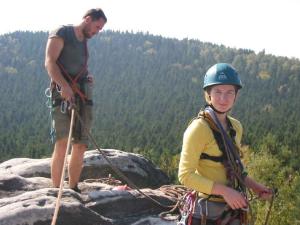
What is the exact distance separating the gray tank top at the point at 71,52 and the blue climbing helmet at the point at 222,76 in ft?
11.1

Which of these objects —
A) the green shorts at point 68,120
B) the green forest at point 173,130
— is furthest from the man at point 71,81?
the green forest at point 173,130

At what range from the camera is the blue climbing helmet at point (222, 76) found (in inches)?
167

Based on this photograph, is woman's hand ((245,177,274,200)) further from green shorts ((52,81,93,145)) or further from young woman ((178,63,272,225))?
green shorts ((52,81,93,145))

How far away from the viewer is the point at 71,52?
285 inches

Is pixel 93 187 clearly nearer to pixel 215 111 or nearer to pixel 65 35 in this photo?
pixel 65 35

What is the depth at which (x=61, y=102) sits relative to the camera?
7.30 m

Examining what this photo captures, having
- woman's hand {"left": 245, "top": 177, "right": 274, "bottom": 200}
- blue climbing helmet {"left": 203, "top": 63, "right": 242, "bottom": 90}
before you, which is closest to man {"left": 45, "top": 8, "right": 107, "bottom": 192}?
blue climbing helmet {"left": 203, "top": 63, "right": 242, "bottom": 90}

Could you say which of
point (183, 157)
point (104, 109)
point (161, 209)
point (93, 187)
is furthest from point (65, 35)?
point (104, 109)

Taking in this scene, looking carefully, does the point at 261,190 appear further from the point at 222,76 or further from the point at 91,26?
the point at 91,26

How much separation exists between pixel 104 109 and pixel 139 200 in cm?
18530

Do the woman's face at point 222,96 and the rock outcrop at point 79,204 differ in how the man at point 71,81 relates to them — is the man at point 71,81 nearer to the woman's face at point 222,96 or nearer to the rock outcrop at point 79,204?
the rock outcrop at point 79,204

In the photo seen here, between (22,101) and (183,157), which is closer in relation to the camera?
(183,157)

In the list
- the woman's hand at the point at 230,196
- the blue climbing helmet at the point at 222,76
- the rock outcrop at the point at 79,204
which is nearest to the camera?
the woman's hand at the point at 230,196

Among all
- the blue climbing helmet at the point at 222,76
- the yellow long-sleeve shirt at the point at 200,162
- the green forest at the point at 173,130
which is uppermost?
the blue climbing helmet at the point at 222,76
